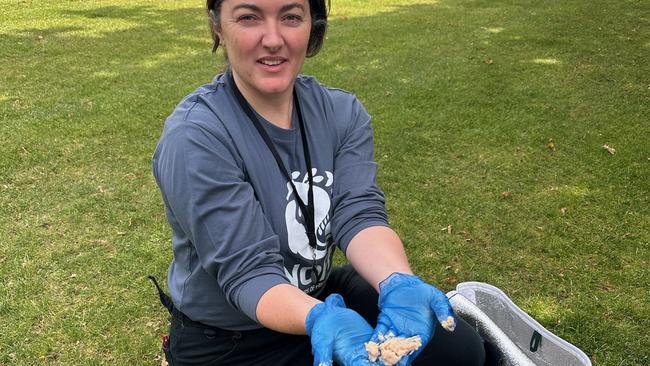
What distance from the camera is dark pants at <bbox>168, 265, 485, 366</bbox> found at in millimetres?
1963

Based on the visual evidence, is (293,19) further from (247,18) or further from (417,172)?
(417,172)

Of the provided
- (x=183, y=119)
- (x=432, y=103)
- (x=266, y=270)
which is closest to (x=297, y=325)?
(x=266, y=270)

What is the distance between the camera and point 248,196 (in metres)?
1.80

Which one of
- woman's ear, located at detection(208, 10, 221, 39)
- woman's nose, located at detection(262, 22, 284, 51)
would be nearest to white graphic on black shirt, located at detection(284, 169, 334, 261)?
woman's nose, located at detection(262, 22, 284, 51)

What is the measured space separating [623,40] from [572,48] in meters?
0.97

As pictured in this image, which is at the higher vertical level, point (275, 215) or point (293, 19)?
point (293, 19)

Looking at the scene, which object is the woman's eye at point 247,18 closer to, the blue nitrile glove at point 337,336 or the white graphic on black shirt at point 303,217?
the white graphic on black shirt at point 303,217

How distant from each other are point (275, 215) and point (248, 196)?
0.51 ft

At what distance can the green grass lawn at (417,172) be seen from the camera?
10.6 ft

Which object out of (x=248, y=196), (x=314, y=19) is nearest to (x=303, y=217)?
(x=248, y=196)

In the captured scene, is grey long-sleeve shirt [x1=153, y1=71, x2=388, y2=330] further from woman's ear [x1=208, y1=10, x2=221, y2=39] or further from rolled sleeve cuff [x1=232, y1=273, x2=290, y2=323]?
woman's ear [x1=208, y1=10, x2=221, y2=39]

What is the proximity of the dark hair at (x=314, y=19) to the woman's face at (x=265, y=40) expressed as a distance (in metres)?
0.05

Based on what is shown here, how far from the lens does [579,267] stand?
3.55m

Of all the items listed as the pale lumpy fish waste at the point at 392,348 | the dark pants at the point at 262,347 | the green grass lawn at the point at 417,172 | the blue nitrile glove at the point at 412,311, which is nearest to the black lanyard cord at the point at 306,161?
the dark pants at the point at 262,347
